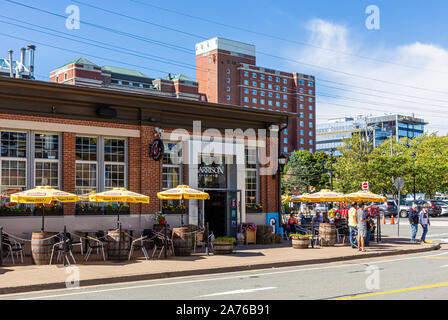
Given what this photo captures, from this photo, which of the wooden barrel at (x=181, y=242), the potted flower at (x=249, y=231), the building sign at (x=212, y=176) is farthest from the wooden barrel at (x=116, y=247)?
the potted flower at (x=249, y=231)

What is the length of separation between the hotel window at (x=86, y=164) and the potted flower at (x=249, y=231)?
20.9 feet

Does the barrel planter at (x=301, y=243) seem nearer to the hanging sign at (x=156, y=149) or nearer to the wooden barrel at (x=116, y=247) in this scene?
the hanging sign at (x=156, y=149)

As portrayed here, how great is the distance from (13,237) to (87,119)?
16.1ft

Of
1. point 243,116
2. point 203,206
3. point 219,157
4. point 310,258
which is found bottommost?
point 310,258

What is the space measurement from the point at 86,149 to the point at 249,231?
7.40 m

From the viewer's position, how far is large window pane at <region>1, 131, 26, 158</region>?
1698cm

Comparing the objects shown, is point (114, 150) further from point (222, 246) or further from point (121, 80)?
point (121, 80)

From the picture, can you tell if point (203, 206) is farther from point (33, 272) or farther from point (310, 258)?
point (33, 272)

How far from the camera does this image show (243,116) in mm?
22156

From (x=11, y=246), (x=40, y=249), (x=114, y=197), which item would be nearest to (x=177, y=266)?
(x=114, y=197)

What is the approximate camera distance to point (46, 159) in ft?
57.9

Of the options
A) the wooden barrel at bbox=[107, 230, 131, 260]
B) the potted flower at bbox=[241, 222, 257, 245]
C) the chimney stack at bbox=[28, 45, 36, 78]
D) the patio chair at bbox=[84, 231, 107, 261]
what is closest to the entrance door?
the potted flower at bbox=[241, 222, 257, 245]
